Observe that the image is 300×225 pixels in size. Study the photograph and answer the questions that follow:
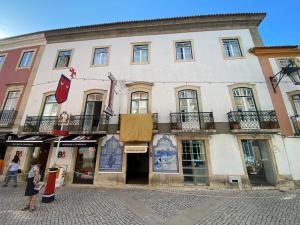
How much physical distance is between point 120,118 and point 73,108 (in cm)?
356

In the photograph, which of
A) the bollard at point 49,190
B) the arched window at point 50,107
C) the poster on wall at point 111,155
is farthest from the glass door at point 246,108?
the arched window at point 50,107

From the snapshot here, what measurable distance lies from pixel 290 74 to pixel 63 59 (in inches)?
631

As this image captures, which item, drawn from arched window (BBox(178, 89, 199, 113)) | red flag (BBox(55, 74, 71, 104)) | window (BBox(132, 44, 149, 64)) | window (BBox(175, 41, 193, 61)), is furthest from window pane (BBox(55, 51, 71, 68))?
arched window (BBox(178, 89, 199, 113))

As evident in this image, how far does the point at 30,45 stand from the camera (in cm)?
1368

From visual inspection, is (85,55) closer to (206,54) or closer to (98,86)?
(98,86)

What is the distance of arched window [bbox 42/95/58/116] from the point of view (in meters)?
11.1

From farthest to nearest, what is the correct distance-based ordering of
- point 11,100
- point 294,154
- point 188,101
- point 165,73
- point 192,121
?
point 11,100, point 165,73, point 188,101, point 192,121, point 294,154

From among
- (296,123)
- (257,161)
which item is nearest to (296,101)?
(296,123)

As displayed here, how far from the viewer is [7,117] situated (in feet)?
36.8

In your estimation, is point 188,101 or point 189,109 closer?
point 189,109

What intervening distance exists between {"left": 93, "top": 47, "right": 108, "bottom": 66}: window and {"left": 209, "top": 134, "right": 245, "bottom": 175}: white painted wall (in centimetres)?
925

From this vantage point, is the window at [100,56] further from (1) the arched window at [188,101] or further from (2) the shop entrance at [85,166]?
(2) the shop entrance at [85,166]

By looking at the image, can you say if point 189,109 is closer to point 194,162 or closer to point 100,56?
point 194,162

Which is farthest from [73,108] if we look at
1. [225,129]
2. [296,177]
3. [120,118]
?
[296,177]
